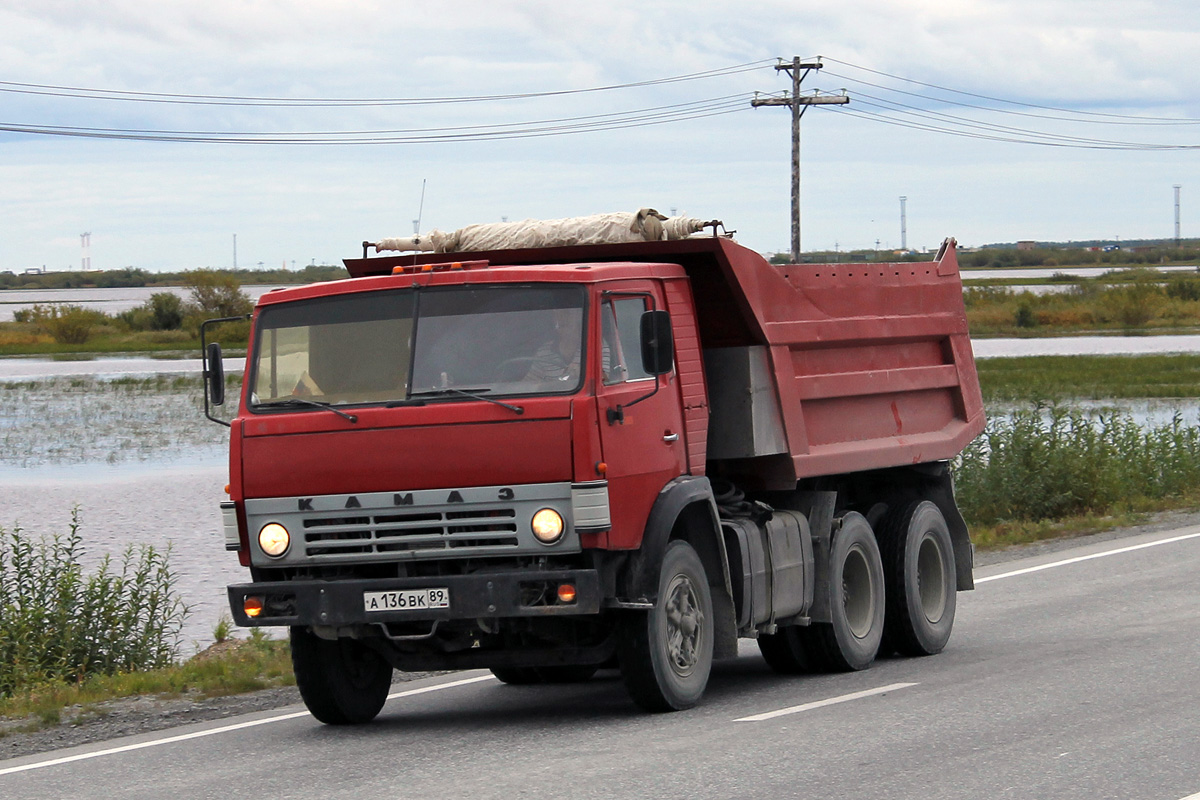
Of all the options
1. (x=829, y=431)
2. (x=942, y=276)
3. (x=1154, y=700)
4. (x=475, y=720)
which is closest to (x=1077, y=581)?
(x=942, y=276)

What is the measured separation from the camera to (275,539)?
Answer: 9047 mm

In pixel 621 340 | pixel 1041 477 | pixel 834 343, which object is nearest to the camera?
pixel 621 340

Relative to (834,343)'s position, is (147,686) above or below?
below

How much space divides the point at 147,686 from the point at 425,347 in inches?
174

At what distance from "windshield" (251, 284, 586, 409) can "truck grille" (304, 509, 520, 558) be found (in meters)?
0.64

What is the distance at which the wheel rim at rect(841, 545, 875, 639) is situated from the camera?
467 inches

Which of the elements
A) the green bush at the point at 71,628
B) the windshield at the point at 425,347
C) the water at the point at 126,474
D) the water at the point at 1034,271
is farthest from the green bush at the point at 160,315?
the windshield at the point at 425,347

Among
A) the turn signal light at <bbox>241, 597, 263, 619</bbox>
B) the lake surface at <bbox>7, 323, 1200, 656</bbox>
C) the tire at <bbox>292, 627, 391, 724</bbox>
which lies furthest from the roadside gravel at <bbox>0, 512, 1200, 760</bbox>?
the lake surface at <bbox>7, 323, 1200, 656</bbox>

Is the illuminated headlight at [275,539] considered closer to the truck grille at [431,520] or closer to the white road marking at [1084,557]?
the truck grille at [431,520]

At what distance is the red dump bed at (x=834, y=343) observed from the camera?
10.3 m

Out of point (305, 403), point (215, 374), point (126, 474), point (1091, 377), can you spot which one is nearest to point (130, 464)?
point (126, 474)

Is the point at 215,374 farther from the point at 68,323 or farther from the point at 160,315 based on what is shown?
the point at 160,315

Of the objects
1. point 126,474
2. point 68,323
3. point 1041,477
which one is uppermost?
point 68,323

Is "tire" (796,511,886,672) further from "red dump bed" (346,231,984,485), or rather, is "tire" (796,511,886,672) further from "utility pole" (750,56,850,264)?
"utility pole" (750,56,850,264)
